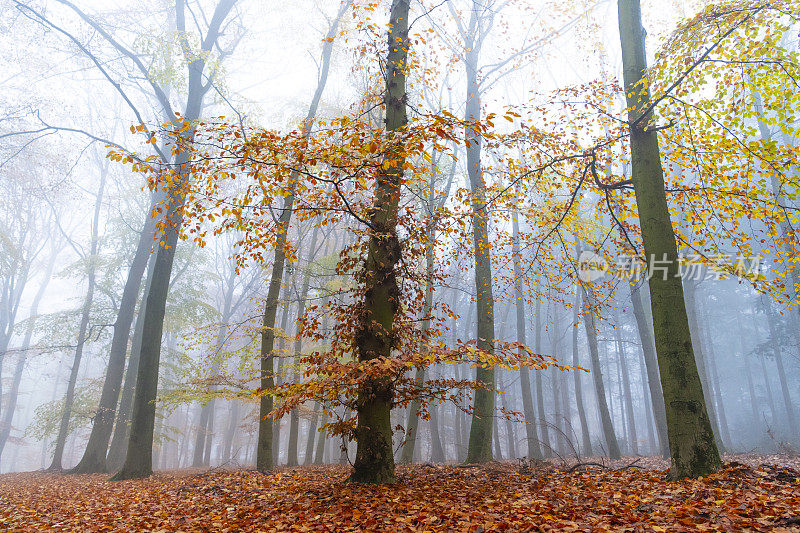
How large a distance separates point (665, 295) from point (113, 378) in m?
14.4

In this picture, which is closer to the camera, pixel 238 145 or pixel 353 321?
pixel 238 145

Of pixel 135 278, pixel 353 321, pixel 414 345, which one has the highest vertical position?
pixel 135 278

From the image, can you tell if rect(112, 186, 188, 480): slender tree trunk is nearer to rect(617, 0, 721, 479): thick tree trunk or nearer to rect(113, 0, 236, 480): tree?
rect(113, 0, 236, 480): tree

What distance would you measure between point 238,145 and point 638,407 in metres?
44.2

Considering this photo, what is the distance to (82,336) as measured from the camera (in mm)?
15766

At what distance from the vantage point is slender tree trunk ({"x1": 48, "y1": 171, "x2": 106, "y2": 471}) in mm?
14297

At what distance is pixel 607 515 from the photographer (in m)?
3.51

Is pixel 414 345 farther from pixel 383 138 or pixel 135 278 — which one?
pixel 135 278

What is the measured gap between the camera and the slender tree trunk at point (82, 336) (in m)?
14.3

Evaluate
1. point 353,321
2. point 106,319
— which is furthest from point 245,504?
point 106,319

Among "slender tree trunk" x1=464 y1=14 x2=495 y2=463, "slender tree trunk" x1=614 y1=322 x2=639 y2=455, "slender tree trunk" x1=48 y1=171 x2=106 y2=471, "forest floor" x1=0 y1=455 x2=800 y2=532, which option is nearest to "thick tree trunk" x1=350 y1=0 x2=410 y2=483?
"forest floor" x1=0 y1=455 x2=800 y2=532

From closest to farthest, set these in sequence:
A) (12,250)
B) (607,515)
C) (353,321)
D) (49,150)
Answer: (607,515) < (353,321) < (12,250) < (49,150)

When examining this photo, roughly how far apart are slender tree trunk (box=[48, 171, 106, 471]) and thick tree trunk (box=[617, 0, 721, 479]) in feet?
51.6

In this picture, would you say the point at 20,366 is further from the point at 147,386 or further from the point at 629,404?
the point at 629,404
